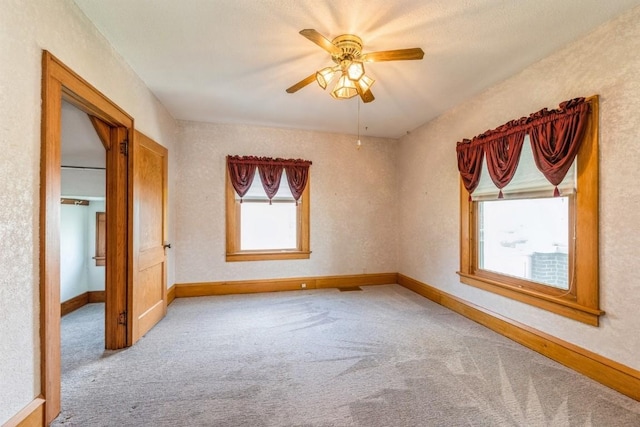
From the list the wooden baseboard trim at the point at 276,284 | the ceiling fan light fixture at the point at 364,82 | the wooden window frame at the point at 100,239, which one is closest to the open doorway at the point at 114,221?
the wooden baseboard trim at the point at 276,284

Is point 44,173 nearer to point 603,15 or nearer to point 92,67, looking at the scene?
point 92,67

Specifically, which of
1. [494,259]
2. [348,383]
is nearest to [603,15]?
[494,259]

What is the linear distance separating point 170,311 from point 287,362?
2.07 meters

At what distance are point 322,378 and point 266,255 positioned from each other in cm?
265

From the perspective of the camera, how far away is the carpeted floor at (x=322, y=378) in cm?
177

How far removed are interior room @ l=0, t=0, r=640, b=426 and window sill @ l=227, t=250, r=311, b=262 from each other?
0.35ft

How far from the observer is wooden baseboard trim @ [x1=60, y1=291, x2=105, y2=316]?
3.55 meters

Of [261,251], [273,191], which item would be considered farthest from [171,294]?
[273,191]

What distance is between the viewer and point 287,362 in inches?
95.0

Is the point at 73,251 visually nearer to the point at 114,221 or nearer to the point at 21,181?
the point at 114,221

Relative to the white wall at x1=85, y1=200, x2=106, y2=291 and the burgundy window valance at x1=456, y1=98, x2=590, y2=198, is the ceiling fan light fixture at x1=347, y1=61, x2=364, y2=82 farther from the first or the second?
the white wall at x1=85, y1=200, x2=106, y2=291

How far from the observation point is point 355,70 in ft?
7.16

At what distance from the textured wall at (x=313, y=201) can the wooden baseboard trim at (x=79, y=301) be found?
45.4 inches

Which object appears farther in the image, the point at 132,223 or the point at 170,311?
the point at 170,311
